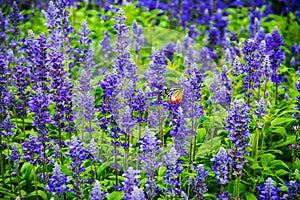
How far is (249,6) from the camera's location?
1335 centimetres

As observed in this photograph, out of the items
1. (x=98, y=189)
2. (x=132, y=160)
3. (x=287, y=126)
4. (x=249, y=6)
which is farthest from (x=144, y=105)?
(x=249, y=6)

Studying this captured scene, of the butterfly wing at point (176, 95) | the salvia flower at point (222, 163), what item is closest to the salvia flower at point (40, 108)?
the butterfly wing at point (176, 95)

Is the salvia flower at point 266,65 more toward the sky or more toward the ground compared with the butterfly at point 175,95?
more toward the sky

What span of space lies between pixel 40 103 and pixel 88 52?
175 centimetres

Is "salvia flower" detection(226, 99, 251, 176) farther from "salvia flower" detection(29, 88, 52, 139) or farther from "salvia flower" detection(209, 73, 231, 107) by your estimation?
"salvia flower" detection(29, 88, 52, 139)

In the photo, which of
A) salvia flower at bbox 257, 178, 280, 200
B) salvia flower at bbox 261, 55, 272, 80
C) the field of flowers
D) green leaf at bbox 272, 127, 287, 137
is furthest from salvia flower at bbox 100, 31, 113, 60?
salvia flower at bbox 257, 178, 280, 200

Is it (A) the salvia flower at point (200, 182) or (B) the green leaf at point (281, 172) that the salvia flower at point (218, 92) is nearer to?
(B) the green leaf at point (281, 172)

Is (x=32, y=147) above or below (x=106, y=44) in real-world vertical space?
below

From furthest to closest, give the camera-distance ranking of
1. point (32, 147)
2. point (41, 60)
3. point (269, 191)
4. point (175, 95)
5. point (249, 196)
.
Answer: point (41, 60) < point (175, 95) < point (249, 196) < point (32, 147) < point (269, 191)

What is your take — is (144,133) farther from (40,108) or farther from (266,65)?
(266,65)

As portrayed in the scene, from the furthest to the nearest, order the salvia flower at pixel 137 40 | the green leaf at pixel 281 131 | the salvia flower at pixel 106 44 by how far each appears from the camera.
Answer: the salvia flower at pixel 106 44 < the salvia flower at pixel 137 40 < the green leaf at pixel 281 131

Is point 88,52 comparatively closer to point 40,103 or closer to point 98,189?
point 40,103

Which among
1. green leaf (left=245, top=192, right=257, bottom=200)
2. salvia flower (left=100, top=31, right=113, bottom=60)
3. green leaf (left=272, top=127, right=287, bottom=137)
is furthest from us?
salvia flower (left=100, top=31, right=113, bottom=60)

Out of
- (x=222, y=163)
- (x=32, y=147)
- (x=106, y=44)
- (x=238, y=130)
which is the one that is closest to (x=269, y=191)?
(x=222, y=163)
